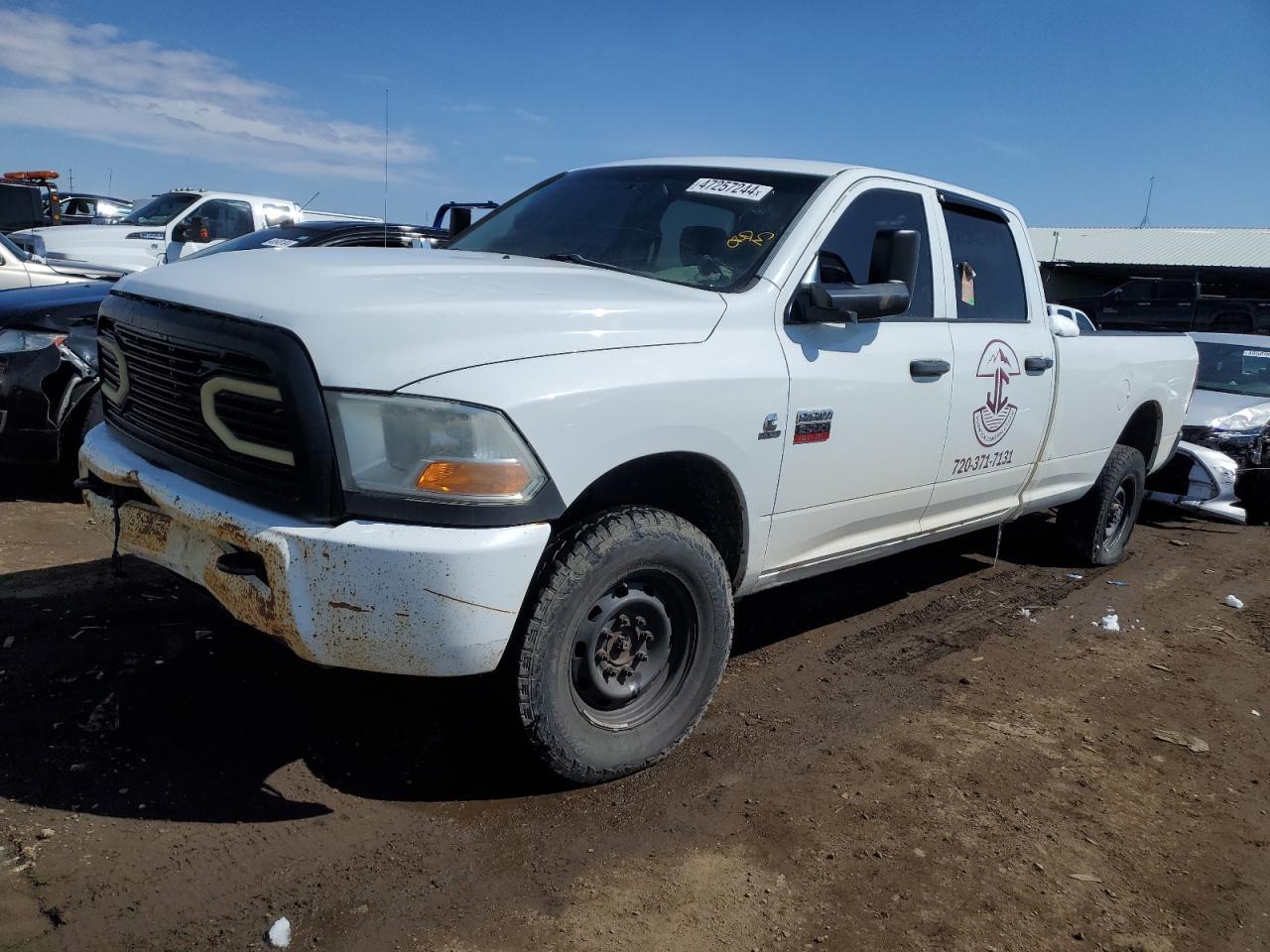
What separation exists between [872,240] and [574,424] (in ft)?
6.17

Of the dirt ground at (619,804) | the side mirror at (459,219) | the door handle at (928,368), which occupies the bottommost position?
the dirt ground at (619,804)

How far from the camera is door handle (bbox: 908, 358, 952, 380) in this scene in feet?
12.5

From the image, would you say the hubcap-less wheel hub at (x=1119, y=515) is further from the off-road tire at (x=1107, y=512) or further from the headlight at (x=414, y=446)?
the headlight at (x=414, y=446)

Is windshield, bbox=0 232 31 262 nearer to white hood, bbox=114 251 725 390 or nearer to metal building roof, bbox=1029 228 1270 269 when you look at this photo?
white hood, bbox=114 251 725 390

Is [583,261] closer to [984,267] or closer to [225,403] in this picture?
[225,403]

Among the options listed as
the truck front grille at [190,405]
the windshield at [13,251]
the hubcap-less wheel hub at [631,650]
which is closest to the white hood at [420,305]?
the truck front grille at [190,405]

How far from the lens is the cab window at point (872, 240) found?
11.9 ft

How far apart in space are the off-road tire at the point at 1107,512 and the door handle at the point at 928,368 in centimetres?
243

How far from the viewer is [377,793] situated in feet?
9.58

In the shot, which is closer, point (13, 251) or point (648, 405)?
point (648, 405)

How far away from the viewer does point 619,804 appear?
2.97 metres

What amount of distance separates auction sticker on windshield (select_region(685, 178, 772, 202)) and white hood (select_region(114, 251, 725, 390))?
2.09 ft

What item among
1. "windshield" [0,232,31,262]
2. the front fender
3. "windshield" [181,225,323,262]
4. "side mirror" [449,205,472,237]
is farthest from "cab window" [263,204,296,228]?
the front fender

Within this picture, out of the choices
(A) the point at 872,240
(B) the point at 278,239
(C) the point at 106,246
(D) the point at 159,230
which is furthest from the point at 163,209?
(A) the point at 872,240
